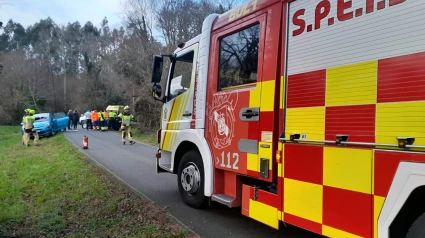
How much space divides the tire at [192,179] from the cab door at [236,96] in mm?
519

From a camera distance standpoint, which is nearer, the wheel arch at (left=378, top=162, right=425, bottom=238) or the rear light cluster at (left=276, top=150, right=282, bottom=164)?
the wheel arch at (left=378, top=162, right=425, bottom=238)

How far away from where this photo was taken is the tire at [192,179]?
193 inches

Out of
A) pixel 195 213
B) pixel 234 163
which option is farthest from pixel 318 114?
pixel 195 213

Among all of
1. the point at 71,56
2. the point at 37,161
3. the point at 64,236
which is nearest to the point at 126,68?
the point at 37,161

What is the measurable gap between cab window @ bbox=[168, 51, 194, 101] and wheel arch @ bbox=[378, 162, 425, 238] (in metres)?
3.53

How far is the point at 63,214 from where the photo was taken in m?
4.82

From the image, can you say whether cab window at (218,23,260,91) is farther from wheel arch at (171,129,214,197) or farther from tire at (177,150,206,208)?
tire at (177,150,206,208)

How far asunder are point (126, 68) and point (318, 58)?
2398 centimetres

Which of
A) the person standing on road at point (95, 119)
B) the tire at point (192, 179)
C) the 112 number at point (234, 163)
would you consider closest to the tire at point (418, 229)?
the 112 number at point (234, 163)

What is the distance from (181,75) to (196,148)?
4.41 feet

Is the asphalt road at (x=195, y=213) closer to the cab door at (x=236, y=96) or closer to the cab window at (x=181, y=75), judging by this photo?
the cab door at (x=236, y=96)

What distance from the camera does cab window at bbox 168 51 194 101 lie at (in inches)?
212

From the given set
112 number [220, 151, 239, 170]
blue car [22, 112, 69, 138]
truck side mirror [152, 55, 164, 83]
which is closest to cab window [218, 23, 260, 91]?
112 number [220, 151, 239, 170]

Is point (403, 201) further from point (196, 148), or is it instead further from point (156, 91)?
point (156, 91)
